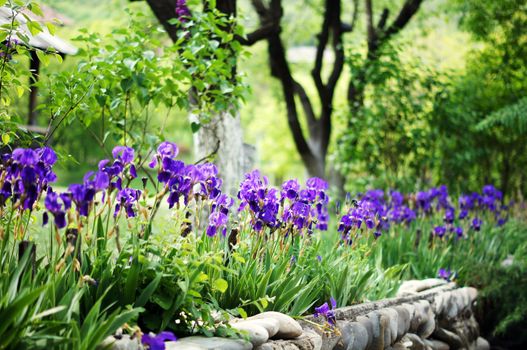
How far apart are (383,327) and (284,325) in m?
1.19

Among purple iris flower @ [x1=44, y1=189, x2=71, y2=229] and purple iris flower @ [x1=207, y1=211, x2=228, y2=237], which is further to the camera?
purple iris flower @ [x1=207, y1=211, x2=228, y2=237]

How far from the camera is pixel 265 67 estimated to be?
16.0 m

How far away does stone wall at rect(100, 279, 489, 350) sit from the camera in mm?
2846

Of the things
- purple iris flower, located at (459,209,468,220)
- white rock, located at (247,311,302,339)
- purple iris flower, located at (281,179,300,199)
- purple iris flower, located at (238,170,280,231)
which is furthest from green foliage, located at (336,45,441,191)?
white rock, located at (247,311,302,339)

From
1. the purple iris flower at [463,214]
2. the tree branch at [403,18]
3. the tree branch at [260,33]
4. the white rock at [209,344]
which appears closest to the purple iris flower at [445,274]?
the purple iris flower at [463,214]

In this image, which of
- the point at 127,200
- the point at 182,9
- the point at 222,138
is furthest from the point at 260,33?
the point at 127,200

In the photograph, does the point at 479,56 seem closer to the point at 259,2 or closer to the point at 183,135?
the point at 259,2

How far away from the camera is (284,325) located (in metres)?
3.08

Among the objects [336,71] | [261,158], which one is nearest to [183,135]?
[261,158]

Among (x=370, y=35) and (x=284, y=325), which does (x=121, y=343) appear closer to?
(x=284, y=325)

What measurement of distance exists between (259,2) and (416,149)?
3297mm

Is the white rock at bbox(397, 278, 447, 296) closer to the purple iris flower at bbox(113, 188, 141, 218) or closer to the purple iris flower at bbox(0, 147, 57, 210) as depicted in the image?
the purple iris flower at bbox(113, 188, 141, 218)

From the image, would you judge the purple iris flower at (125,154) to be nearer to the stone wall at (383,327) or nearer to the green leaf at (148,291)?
the green leaf at (148,291)

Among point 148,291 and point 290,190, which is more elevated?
point 290,190
